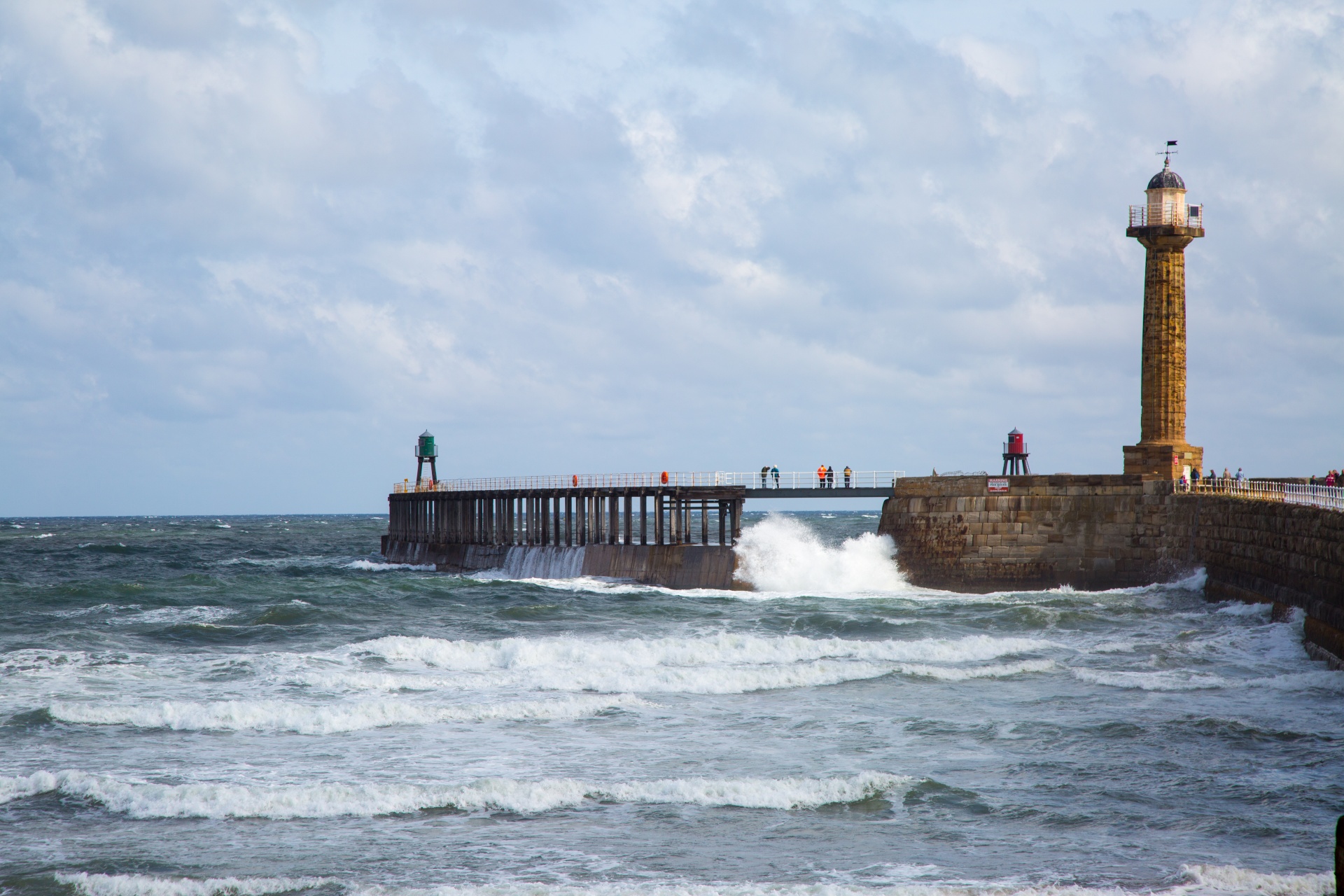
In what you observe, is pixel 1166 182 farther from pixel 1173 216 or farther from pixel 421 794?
pixel 421 794

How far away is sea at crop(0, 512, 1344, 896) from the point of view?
10.7 meters

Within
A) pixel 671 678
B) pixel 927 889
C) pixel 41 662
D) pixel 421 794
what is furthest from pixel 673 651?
pixel 927 889

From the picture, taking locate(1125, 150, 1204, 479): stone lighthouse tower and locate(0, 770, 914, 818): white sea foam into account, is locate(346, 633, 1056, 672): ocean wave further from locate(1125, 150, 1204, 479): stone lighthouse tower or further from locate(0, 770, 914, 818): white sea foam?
locate(1125, 150, 1204, 479): stone lighthouse tower

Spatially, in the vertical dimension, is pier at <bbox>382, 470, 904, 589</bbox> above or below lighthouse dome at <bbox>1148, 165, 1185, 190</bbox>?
below

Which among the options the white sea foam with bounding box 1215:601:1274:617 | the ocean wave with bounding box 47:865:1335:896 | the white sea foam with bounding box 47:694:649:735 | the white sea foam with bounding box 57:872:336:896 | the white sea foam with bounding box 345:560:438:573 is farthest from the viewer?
the white sea foam with bounding box 345:560:438:573

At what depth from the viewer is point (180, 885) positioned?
1018 cm

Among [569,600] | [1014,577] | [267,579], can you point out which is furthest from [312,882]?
[267,579]

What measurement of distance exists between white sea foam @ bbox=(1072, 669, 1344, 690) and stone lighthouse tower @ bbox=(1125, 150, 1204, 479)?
16611mm

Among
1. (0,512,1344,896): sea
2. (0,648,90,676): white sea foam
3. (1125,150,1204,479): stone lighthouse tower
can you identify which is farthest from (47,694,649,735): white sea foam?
(1125,150,1204,479): stone lighthouse tower

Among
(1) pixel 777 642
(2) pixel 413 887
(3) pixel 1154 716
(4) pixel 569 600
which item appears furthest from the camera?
(4) pixel 569 600

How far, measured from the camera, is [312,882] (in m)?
A: 10.3

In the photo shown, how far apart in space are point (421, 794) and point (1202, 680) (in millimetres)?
12878

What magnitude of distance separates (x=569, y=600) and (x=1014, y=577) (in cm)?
1259

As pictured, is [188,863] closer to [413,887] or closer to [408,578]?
[413,887]
